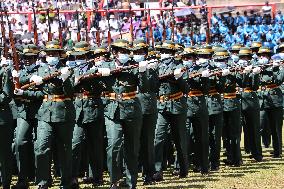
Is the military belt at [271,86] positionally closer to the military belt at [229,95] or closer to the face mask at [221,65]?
the military belt at [229,95]

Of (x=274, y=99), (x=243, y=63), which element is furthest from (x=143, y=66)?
(x=274, y=99)

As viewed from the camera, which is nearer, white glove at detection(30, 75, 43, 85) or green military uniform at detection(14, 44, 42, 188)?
white glove at detection(30, 75, 43, 85)

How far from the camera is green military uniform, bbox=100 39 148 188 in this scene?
1098cm

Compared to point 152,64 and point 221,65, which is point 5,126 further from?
point 221,65

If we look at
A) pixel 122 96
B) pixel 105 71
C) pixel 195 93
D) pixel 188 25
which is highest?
pixel 105 71

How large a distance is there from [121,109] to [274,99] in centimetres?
556

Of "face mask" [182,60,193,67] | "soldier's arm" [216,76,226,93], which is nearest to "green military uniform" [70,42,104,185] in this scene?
"face mask" [182,60,193,67]

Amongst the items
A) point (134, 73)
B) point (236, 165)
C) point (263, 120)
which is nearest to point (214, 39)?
point (263, 120)

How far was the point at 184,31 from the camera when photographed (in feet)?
90.0

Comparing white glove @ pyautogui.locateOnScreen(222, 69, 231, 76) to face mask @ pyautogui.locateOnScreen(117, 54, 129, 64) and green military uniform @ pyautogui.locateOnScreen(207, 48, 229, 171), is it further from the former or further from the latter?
face mask @ pyautogui.locateOnScreen(117, 54, 129, 64)

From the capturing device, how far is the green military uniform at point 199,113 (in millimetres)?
13211

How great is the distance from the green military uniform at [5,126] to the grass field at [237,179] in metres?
1.00

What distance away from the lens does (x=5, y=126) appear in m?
11.2

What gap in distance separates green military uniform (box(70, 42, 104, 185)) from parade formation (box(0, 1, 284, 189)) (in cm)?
1
